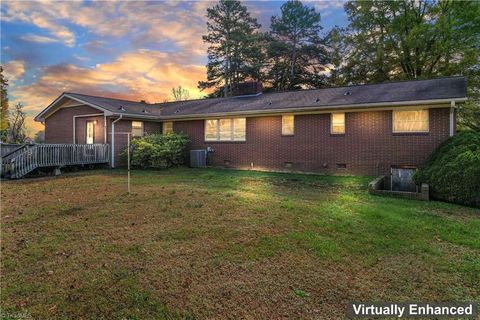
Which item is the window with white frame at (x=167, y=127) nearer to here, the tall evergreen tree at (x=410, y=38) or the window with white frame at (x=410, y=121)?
the window with white frame at (x=410, y=121)

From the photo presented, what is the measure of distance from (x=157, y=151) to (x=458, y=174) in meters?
11.7

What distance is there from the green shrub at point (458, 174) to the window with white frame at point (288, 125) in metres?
5.94

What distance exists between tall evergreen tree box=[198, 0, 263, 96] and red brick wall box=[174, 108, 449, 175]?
18363mm

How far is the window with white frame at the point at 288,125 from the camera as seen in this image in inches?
530

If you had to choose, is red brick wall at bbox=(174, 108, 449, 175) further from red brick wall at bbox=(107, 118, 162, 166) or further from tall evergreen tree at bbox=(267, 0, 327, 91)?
tall evergreen tree at bbox=(267, 0, 327, 91)

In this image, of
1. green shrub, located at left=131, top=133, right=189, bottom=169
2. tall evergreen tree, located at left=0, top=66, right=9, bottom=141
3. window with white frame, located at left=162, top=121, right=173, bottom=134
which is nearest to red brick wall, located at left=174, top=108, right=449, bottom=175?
green shrub, located at left=131, top=133, right=189, bottom=169

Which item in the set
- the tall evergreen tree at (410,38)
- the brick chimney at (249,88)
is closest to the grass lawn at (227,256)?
the brick chimney at (249,88)

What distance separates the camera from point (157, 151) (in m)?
13.9

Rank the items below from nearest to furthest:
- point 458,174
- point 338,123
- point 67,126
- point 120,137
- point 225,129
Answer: point 458,174 < point 338,123 < point 225,129 < point 120,137 < point 67,126

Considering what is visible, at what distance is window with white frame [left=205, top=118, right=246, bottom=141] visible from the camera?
14750 mm

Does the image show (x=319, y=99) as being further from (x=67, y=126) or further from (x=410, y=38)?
(x=67, y=126)

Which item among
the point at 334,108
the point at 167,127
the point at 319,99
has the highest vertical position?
the point at 319,99

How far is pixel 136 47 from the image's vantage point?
1508 centimetres

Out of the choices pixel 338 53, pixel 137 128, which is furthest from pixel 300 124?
pixel 338 53
